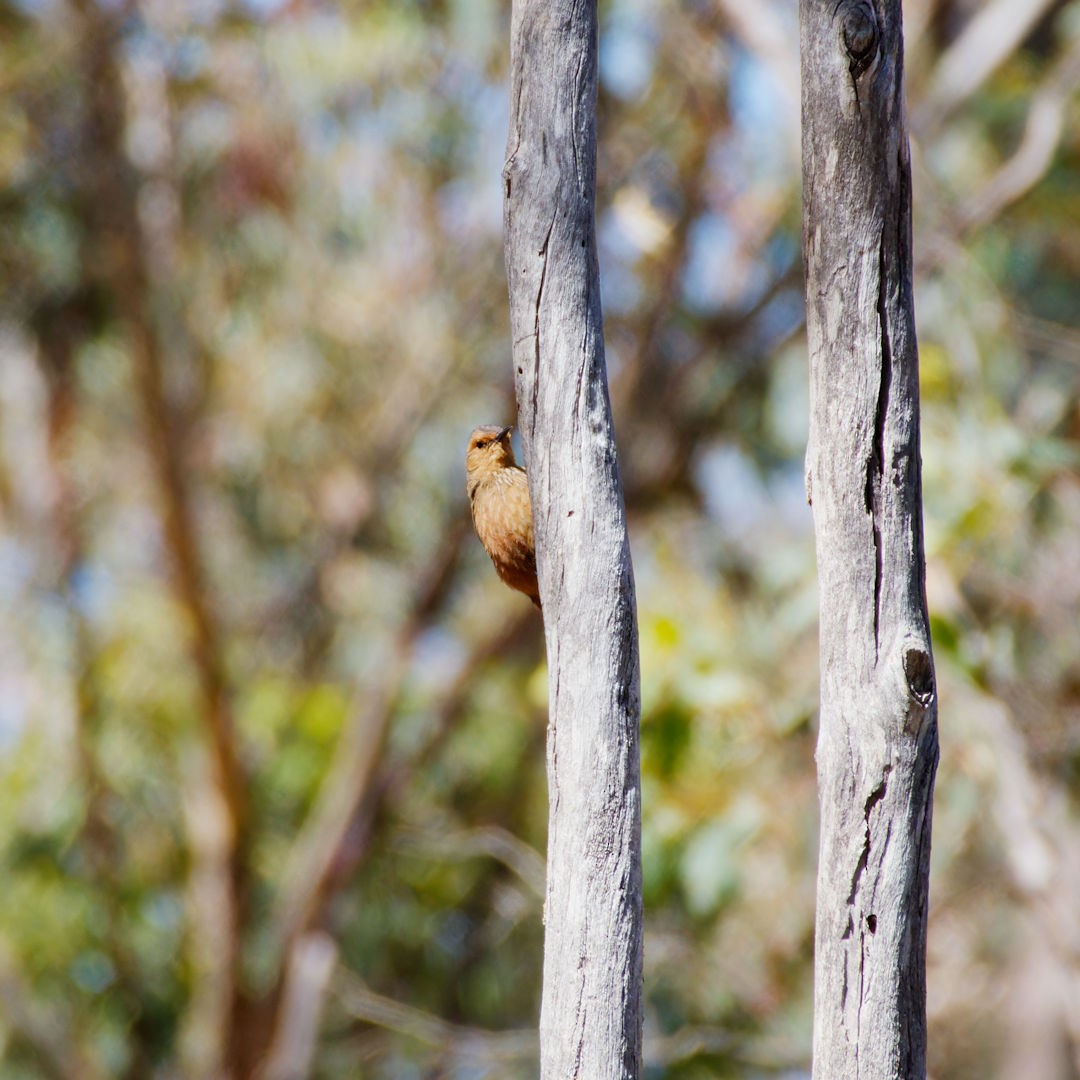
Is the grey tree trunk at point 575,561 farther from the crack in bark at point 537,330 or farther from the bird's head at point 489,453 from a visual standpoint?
the bird's head at point 489,453

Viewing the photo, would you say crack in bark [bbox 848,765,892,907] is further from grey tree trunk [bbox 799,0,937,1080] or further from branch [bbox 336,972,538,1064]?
branch [bbox 336,972,538,1064]

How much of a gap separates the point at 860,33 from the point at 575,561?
0.86 meters

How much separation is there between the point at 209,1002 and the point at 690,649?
14.8ft

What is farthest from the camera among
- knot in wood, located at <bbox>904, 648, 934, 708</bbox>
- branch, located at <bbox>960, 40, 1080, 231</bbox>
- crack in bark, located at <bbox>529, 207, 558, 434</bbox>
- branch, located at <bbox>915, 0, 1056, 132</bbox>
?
branch, located at <bbox>915, 0, 1056, 132</bbox>

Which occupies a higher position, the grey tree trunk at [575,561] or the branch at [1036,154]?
the branch at [1036,154]

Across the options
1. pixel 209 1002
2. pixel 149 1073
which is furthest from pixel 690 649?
pixel 149 1073

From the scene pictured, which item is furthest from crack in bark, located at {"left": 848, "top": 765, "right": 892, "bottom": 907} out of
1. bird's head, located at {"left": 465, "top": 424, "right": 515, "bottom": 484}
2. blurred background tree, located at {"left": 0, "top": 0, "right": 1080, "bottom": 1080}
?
blurred background tree, located at {"left": 0, "top": 0, "right": 1080, "bottom": 1080}

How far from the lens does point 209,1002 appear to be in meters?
8.49

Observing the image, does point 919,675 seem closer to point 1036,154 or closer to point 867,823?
point 867,823

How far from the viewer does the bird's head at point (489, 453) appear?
3.77m

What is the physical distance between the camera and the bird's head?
377 cm

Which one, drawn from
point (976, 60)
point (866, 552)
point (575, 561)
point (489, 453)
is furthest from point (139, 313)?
point (866, 552)

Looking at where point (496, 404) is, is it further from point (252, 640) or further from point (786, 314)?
point (252, 640)

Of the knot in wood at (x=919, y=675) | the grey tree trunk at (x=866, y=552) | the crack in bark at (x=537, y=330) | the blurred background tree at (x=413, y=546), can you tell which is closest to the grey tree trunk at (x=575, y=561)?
the crack in bark at (x=537, y=330)
